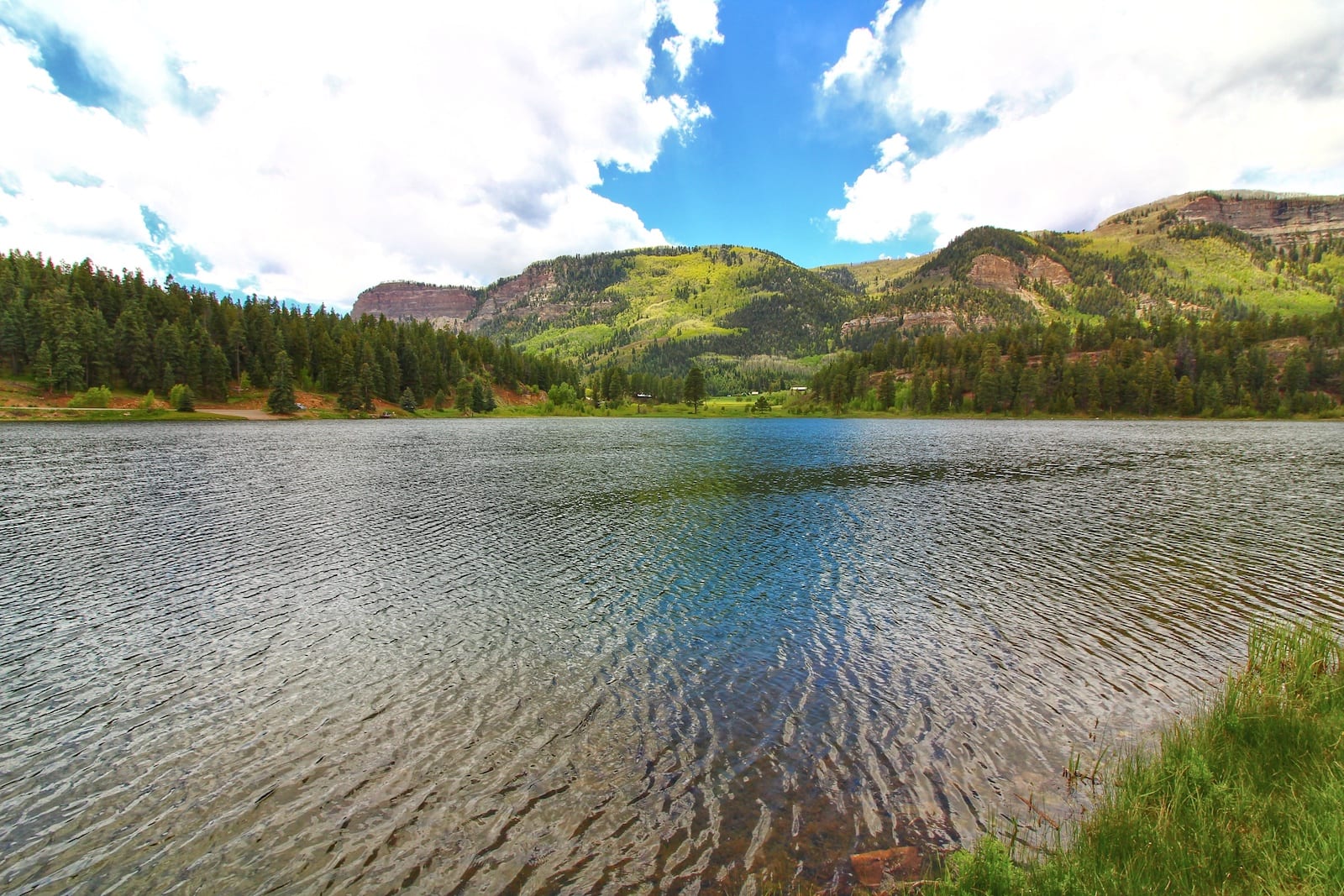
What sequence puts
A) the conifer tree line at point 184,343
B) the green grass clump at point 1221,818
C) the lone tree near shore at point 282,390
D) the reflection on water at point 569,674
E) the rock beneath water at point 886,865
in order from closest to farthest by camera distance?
the green grass clump at point 1221,818 < the rock beneath water at point 886,865 < the reflection on water at point 569,674 < the conifer tree line at point 184,343 < the lone tree near shore at point 282,390

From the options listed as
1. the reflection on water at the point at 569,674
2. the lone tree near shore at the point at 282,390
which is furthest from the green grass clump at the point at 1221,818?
the lone tree near shore at the point at 282,390

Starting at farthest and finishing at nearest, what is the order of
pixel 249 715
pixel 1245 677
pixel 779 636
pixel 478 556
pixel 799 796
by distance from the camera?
pixel 478 556 < pixel 779 636 < pixel 249 715 < pixel 1245 677 < pixel 799 796

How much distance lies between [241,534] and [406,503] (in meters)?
11.0

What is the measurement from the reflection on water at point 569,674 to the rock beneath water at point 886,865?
37 centimetres

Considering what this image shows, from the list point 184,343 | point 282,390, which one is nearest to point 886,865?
point 282,390

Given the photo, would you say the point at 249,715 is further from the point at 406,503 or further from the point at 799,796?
the point at 406,503

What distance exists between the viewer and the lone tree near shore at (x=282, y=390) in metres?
149

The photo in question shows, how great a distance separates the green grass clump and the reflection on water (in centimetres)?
205

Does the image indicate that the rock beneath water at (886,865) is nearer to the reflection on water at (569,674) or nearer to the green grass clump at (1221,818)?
the reflection on water at (569,674)

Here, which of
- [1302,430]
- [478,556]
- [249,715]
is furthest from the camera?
[1302,430]

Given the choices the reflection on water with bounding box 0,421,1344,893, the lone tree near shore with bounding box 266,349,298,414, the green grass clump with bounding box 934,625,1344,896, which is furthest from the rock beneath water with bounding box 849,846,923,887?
the lone tree near shore with bounding box 266,349,298,414

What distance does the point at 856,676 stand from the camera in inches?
643

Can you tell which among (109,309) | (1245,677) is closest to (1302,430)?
(1245,677)

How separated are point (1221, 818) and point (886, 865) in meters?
4.91
